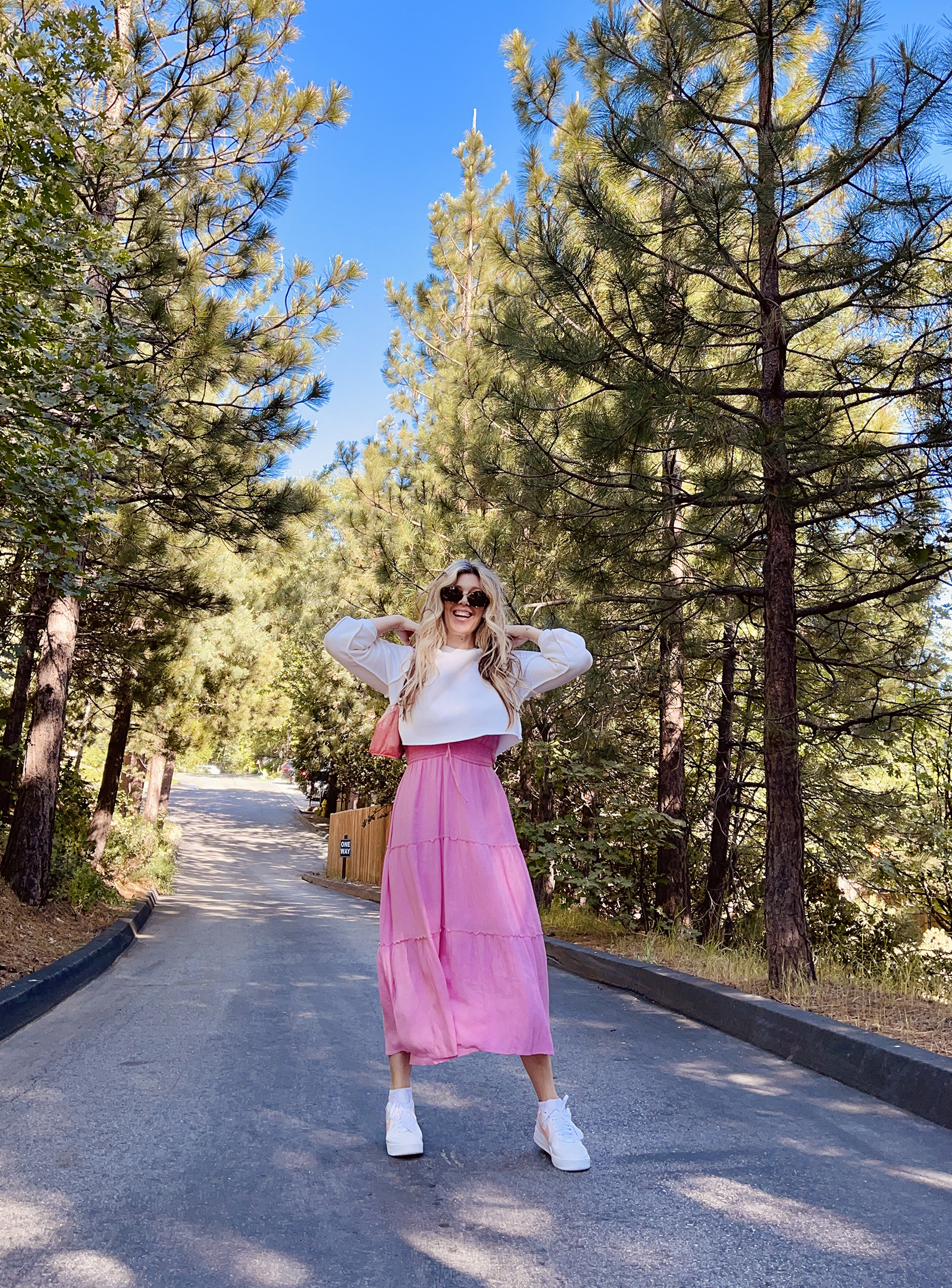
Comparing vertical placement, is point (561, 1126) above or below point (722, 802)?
below

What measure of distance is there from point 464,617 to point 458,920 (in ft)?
3.32

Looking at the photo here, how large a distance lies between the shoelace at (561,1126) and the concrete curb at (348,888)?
38.9 feet

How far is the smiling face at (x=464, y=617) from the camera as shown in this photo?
322 centimetres

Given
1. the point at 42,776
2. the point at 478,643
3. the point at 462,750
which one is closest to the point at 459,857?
the point at 462,750

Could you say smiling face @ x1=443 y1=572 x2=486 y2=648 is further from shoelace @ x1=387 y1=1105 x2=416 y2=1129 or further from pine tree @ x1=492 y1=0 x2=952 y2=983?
pine tree @ x1=492 y1=0 x2=952 y2=983

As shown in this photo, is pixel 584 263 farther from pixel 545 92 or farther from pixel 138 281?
pixel 138 281

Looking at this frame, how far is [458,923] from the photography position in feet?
9.49

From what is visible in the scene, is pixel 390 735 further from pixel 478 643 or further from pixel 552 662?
pixel 552 662

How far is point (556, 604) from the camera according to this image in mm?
7414

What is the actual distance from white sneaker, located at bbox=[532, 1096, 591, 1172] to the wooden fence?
13582 millimetres

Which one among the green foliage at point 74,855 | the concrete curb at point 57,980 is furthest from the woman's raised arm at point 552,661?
the green foliage at point 74,855

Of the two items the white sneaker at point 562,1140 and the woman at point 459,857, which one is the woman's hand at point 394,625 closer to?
the woman at point 459,857

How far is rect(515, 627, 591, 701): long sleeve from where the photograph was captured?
3229 millimetres

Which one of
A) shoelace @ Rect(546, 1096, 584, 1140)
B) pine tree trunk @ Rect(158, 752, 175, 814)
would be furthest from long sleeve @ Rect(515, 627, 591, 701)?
pine tree trunk @ Rect(158, 752, 175, 814)
